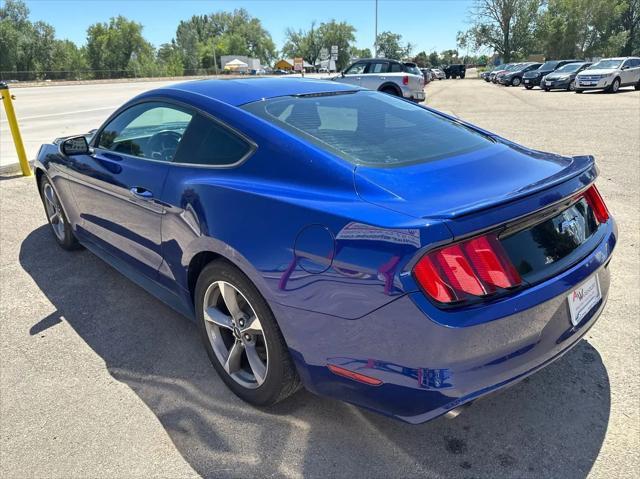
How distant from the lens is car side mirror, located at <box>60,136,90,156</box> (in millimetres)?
3629

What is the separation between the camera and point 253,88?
9.65ft

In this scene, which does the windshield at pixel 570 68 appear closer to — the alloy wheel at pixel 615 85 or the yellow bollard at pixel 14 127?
the alloy wheel at pixel 615 85

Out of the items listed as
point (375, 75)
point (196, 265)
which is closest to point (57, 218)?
point (196, 265)

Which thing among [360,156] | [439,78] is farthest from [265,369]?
[439,78]

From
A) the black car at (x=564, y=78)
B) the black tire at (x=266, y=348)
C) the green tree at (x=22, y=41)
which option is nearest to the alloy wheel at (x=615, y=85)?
the black car at (x=564, y=78)

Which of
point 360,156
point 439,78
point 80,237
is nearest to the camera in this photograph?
point 360,156

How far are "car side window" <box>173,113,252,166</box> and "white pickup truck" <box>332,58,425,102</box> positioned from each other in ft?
46.7

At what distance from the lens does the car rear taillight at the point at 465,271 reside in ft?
5.61

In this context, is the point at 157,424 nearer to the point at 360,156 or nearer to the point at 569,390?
the point at 360,156

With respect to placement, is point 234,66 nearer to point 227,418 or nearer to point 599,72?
point 599,72

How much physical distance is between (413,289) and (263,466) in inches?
42.5

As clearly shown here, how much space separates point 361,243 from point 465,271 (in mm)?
379

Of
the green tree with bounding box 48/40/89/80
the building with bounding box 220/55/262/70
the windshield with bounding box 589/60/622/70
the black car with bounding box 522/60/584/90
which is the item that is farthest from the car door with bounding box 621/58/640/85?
the building with bounding box 220/55/262/70

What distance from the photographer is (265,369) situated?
7.89 feet
